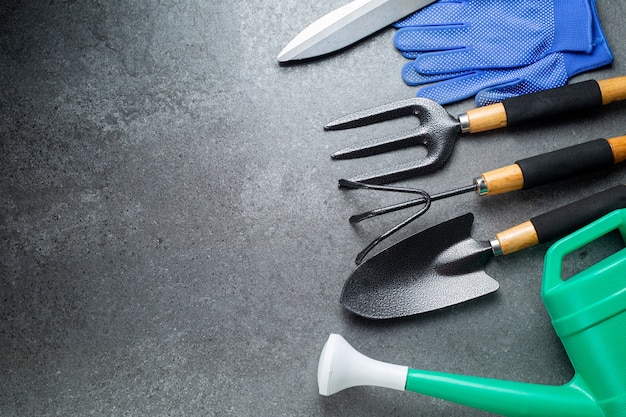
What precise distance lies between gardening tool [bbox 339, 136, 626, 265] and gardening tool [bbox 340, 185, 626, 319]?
4 centimetres

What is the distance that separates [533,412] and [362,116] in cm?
57

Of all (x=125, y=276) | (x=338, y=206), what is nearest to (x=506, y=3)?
(x=338, y=206)

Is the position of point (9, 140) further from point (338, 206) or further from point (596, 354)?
point (596, 354)

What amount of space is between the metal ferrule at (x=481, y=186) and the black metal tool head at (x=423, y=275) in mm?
47

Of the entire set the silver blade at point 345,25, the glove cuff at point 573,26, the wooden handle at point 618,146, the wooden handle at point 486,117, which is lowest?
the wooden handle at point 618,146

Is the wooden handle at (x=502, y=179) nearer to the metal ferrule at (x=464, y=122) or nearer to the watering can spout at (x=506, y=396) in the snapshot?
the metal ferrule at (x=464, y=122)

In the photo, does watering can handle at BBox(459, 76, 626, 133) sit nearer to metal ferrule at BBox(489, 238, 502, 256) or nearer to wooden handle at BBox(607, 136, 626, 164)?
wooden handle at BBox(607, 136, 626, 164)

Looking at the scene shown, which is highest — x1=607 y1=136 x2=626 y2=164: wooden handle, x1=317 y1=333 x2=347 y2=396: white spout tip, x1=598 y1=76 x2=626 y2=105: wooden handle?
x1=598 y1=76 x2=626 y2=105: wooden handle

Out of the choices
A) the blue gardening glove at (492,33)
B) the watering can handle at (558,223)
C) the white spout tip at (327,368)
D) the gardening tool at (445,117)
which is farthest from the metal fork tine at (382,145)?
the white spout tip at (327,368)

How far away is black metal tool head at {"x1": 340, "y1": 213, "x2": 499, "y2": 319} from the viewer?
1.13 m

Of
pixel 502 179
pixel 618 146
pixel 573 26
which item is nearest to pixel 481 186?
pixel 502 179

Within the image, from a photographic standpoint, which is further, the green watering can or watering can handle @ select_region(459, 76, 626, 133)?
watering can handle @ select_region(459, 76, 626, 133)

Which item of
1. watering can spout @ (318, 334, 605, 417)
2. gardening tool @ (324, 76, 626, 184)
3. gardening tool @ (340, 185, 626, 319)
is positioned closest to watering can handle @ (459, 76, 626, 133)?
gardening tool @ (324, 76, 626, 184)

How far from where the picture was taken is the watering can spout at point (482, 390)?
1.01 m
